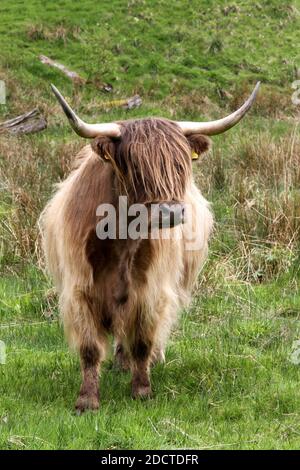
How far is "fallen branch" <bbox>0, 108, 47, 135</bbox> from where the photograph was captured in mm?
11582

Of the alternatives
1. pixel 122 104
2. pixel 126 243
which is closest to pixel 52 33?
pixel 122 104

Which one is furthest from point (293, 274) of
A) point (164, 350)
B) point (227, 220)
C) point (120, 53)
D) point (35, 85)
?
point (120, 53)

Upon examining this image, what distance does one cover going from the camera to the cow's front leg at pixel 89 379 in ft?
13.4

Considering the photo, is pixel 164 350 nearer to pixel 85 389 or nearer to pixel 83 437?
pixel 85 389

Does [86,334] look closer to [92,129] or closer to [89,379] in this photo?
[89,379]

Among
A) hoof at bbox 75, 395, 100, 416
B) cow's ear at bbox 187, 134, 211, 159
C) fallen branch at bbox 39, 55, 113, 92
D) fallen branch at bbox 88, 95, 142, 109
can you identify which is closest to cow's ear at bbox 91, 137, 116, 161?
cow's ear at bbox 187, 134, 211, 159

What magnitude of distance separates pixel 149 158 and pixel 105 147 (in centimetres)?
21

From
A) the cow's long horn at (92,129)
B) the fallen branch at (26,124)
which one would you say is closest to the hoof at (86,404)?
the cow's long horn at (92,129)

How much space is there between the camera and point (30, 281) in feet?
20.4

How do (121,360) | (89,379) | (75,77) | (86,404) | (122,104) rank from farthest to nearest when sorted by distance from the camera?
1. (75,77)
2. (122,104)
3. (121,360)
4. (89,379)
5. (86,404)

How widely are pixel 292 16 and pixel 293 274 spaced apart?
15280 millimetres

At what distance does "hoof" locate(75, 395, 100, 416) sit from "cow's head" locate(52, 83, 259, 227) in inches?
38.6

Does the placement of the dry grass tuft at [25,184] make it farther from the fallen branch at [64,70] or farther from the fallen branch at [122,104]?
the fallen branch at [64,70]

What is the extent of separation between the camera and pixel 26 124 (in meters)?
12.1
